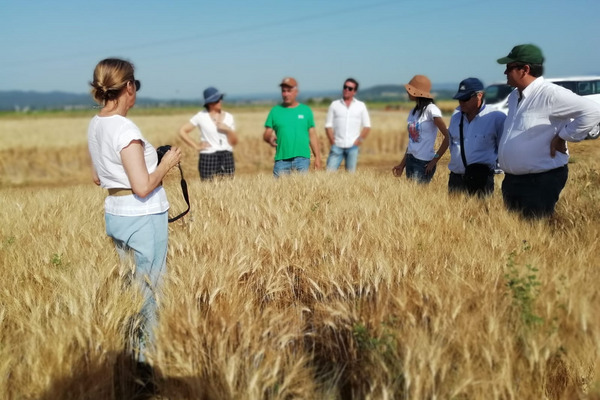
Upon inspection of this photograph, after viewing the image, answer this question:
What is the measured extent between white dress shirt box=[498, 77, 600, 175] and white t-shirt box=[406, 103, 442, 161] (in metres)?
1.55

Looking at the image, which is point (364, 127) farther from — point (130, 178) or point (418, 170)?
point (130, 178)

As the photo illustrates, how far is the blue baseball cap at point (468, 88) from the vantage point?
4.14 m

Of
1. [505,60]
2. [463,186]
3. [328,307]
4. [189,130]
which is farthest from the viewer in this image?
[189,130]

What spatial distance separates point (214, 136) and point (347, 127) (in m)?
2.02

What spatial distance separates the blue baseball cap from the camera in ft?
13.6

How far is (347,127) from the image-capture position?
706 centimetres

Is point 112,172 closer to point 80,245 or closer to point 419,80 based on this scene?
point 80,245

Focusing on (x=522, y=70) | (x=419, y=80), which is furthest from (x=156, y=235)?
(x=419, y=80)

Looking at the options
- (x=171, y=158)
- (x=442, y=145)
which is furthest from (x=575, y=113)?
(x=171, y=158)

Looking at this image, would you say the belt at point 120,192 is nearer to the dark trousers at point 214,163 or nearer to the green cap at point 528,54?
the green cap at point 528,54

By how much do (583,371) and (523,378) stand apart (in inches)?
14.2

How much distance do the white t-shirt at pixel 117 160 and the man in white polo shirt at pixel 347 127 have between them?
471 cm

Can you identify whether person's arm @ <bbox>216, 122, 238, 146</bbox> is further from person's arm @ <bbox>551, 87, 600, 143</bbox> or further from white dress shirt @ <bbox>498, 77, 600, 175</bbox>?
person's arm @ <bbox>551, 87, 600, 143</bbox>

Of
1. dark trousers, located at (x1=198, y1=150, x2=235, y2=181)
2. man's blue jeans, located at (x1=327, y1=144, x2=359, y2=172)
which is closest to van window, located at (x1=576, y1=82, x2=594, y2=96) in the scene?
man's blue jeans, located at (x1=327, y1=144, x2=359, y2=172)
